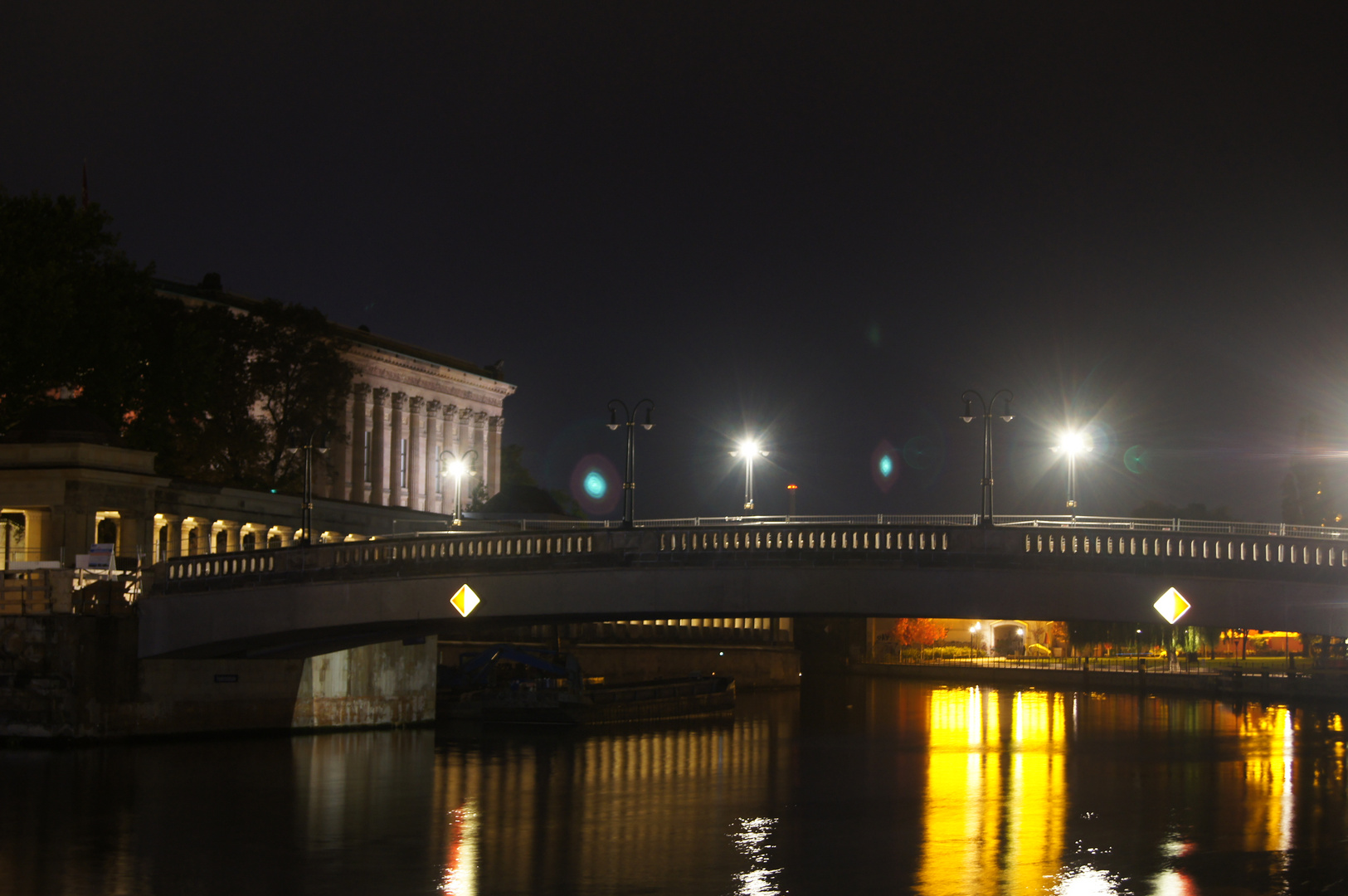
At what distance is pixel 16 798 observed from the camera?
1469 inches

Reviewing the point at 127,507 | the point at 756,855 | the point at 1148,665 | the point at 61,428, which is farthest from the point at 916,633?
the point at 756,855

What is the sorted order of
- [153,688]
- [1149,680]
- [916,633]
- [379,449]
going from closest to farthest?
[153,688] < [1149,680] < [379,449] < [916,633]

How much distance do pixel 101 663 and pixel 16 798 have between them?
1209cm

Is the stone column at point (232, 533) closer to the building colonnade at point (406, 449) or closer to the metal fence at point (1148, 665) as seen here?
the building colonnade at point (406, 449)

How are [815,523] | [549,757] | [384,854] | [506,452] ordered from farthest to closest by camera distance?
[506,452], [549,757], [815,523], [384,854]

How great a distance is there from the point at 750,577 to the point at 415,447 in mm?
95464

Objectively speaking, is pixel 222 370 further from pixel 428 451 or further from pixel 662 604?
pixel 428 451

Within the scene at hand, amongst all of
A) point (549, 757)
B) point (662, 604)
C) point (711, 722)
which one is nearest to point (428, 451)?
point (711, 722)

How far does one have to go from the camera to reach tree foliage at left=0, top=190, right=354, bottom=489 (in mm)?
61281

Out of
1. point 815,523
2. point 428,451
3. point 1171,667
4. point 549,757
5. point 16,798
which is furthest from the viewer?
point 428,451

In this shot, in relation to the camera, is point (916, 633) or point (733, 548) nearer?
point (733, 548)

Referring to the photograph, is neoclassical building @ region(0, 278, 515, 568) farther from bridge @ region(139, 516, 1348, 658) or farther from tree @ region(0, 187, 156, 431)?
bridge @ region(139, 516, 1348, 658)

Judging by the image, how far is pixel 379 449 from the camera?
13038cm

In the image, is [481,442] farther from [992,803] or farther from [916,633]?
[992,803]
